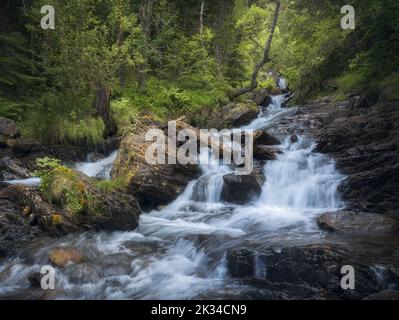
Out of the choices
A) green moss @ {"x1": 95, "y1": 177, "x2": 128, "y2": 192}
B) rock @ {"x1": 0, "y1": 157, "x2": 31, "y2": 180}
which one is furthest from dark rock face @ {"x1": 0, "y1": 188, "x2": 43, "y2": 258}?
rock @ {"x1": 0, "y1": 157, "x2": 31, "y2": 180}

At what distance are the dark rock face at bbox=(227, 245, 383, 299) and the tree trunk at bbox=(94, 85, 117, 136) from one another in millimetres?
10562

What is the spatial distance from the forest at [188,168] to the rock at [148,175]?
42mm

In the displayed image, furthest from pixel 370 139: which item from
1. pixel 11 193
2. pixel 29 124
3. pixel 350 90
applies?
pixel 29 124

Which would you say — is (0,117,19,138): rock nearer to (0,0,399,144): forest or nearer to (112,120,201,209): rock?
(0,0,399,144): forest

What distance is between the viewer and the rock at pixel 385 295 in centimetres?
691

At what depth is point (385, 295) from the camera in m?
7.02

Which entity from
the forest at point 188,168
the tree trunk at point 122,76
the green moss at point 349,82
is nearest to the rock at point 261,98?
the forest at point 188,168

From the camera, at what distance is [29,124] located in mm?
16484

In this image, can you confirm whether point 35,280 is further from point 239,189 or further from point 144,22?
point 144,22

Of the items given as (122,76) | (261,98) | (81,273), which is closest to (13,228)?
(81,273)

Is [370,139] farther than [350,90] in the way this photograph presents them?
No

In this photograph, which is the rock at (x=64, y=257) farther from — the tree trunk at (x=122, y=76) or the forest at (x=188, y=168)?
the tree trunk at (x=122, y=76)

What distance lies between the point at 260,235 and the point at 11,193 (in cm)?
653
